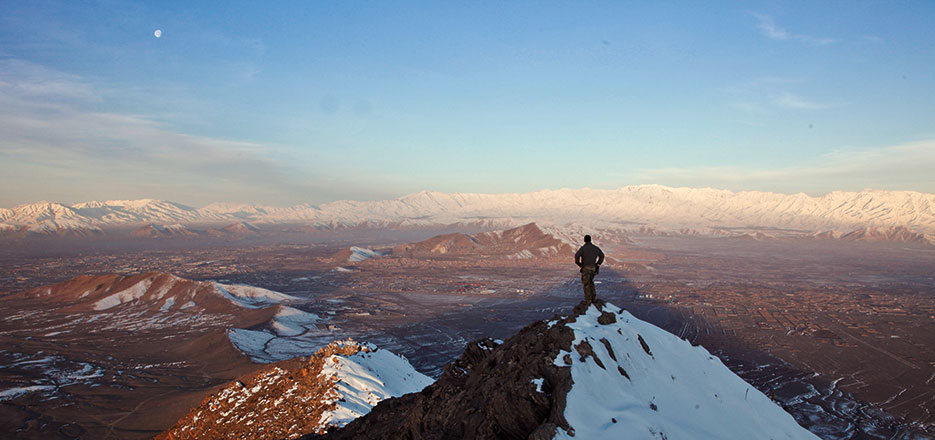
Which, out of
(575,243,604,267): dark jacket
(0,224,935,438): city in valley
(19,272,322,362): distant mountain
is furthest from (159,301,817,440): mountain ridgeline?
(19,272,322,362): distant mountain

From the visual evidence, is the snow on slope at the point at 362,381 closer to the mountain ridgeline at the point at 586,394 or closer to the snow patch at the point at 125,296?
the mountain ridgeline at the point at 586,394

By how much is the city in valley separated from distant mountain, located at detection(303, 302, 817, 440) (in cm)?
1696

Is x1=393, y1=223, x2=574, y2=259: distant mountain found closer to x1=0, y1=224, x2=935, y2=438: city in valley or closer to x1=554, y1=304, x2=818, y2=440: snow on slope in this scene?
x1=0, y1=224, x2=935, y2=438: city in valley

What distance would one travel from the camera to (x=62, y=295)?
5731 centimetres

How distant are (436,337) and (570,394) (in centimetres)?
3569

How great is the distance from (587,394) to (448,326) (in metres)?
39.8

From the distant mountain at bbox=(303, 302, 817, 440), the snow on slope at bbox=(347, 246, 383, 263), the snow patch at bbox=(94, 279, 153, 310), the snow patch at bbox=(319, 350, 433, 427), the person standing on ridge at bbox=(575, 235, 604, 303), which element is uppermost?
the person standing on ridge at bbox=(575, 235, 604, 303)

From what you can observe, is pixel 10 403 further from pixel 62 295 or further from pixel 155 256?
pixel 155 256

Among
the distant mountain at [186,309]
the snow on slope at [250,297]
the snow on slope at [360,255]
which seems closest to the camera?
the distant mountain at [186,309]

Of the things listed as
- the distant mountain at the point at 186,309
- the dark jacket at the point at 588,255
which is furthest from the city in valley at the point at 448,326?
the dark jacket at the point at 588,255

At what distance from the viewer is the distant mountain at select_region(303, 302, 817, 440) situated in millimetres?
5551

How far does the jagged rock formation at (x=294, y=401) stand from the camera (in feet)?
43.1

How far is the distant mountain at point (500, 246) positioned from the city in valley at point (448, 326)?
8239 mm

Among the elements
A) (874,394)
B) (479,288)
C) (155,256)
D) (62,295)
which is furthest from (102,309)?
(155,256)
